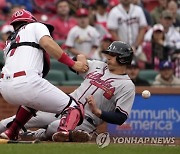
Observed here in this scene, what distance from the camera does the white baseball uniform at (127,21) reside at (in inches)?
573

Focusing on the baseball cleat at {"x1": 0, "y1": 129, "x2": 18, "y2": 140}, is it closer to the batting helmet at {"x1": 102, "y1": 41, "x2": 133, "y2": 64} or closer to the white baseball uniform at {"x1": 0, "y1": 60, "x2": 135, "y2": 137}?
the white baseball uniform at {"x1": 0, "y1": 60, "x2": 135, "y2": 137}

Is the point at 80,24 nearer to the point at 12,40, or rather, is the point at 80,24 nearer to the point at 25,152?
the point at 12,40

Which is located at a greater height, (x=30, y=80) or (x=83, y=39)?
(x=30, y=80)

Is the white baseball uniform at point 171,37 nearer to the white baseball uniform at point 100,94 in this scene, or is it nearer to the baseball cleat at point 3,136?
the white baseball uniform at point 100,94

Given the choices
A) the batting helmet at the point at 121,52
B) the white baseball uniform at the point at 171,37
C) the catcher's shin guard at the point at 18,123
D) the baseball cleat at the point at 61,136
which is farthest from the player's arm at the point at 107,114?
the white baseball uniform at the point at 171,37

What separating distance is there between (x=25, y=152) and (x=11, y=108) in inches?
185

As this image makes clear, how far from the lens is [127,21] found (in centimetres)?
1458

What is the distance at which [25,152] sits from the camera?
7230mm

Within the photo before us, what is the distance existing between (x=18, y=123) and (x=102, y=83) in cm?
115

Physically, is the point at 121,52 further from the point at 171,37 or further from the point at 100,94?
the point at 171,37

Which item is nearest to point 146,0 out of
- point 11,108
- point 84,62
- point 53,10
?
Result: point 53,10

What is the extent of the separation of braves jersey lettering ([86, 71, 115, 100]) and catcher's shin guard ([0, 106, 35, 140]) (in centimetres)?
85

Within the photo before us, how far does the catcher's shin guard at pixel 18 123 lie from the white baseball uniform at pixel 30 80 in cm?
34

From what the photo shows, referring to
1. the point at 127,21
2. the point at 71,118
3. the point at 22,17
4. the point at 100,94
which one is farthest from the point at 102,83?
the point at 127,21
